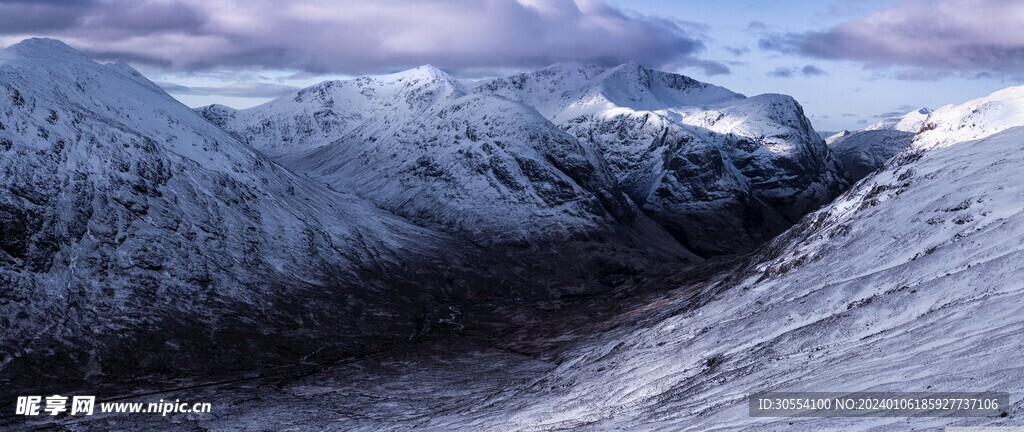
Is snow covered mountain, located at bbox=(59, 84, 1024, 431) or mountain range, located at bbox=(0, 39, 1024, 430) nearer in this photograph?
snow covered mountain, located at bbox=(59, 84, 1024, 431)

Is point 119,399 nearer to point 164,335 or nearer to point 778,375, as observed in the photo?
point 164,335

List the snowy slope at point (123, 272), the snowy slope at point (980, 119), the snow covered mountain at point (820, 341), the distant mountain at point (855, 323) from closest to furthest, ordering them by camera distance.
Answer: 1. the distant mountain at point (855, 323)
2. the snow covered mountain at point (820, 341)
3. the snowy slope at point (980, 119)
4. the snowy slope at point (123, 272)

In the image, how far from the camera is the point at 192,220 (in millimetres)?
191750

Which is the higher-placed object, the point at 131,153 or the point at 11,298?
the point at 131,153

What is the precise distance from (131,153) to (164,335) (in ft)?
176

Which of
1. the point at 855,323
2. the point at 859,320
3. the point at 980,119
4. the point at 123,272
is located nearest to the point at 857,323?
the point at 855,323

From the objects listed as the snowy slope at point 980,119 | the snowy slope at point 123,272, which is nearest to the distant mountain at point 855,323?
the snowy slope at point 980,119

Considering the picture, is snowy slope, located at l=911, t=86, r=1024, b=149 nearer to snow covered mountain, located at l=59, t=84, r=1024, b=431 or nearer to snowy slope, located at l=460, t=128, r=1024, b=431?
snow covered mountain, located at l=59, t=84, r=1024, b=431

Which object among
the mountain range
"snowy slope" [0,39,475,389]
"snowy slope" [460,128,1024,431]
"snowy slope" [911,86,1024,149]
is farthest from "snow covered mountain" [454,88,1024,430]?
"snowy slope" [0,39,475,389]

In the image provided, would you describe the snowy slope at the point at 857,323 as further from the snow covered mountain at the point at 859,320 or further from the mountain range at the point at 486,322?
the mountain range at the point at 486,322

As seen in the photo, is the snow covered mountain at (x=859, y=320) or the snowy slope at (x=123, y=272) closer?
the snow covered mountain at (x=859, y=320)

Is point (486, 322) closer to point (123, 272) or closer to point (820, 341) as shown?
point (123, 272)

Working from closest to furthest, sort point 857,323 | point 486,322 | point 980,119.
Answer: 1. point 857,323
2. point 980,119
3. point 486,322

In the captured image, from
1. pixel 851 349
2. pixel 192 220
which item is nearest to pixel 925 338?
pixel 851 349
